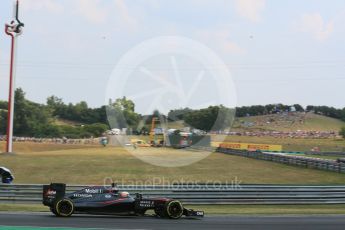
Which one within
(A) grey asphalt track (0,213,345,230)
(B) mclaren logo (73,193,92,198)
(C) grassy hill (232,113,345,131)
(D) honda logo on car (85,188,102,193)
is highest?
(C) grassy hill (232,113,345,131)

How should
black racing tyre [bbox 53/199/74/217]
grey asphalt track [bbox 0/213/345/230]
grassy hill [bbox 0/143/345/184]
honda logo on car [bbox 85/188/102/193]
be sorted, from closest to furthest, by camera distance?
grey asphalt track [bbox 0/213/345/230] → black racing tyre [bbox 53/199/74/217] → honda logo on car [bbox 85/188/102/193] → grassy hill [bbox 0/143/345/184]

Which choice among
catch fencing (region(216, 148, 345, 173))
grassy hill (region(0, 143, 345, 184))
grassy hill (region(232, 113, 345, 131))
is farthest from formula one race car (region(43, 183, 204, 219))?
grassy hill (region(232, 113, 345, 131))

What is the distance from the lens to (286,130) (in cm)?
13462

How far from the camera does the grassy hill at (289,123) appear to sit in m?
136

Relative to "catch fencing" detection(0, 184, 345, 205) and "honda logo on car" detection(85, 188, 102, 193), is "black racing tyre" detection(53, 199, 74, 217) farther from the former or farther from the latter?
"catch fencing" detection(0, 184, 345, 205)

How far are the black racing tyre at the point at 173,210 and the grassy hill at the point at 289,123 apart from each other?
112m

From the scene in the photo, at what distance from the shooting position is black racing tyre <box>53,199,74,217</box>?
15.7 m

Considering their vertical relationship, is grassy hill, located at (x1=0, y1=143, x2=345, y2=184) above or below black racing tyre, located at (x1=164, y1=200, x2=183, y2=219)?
above

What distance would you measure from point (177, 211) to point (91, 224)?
3.05 m

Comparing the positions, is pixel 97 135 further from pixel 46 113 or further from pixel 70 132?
pixel 46 113

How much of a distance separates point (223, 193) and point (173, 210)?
5819 mm

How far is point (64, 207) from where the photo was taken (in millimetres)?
15820

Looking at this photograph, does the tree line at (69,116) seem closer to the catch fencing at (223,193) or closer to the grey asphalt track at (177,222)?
the catch fencing at (223,193)

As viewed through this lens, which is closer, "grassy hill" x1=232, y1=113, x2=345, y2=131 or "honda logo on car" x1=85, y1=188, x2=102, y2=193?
"honda logo on car" x1=85, y1=188, x2=102, y2=193
